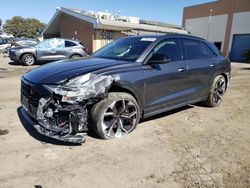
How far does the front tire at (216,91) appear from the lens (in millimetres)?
6074

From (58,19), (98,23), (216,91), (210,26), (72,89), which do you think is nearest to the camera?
(72,89)

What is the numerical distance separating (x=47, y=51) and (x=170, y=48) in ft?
36.3

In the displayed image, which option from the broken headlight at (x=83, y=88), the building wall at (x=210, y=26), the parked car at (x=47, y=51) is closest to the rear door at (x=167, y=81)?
the broken headlight at (x=83, y=88)

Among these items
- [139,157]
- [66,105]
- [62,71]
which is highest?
[62,71]

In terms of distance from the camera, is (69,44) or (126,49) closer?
(126,49)

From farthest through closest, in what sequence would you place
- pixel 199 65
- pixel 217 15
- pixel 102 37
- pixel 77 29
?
1. pixel 217 15
2. pixel 77 29
3. pixel 102 37
4. pixel 199 65

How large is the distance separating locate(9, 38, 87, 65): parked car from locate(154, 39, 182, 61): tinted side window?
10462mm

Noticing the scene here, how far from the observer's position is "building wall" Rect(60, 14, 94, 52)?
2345cm

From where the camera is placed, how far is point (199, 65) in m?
5.48

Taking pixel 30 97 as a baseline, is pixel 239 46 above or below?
above

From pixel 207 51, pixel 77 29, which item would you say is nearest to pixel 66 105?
pixel 207 51

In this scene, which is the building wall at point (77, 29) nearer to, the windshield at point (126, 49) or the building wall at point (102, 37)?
the building wall at point (102, 37)

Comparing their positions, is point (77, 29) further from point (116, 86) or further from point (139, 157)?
point (139, 157)

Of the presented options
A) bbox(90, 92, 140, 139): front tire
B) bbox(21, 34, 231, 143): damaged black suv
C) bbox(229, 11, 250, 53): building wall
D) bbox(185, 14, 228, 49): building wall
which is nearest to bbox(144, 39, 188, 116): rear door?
bbox(21, 34, 231, 143): damaged black suv
